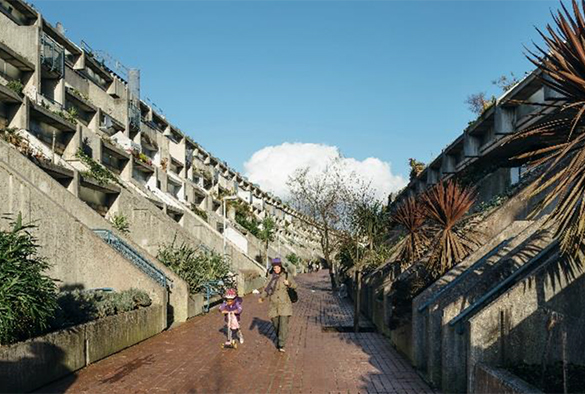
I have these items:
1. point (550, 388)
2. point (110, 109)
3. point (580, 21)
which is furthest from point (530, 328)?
point (110, 109)

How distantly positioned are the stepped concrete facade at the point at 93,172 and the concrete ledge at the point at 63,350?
266 cm

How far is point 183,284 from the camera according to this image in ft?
54.7

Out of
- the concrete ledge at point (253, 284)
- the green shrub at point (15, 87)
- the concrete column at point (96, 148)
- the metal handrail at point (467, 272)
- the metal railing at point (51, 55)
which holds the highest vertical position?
the metal railing at point (51, 55)

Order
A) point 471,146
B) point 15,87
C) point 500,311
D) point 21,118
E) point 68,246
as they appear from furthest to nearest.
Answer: point 15,87 < point 21,118 < point 471,146 < point 68,246 < point 500,311

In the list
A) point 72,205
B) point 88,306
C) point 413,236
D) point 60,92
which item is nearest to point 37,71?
point 60,92

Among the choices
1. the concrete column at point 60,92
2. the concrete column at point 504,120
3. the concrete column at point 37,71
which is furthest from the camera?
the concrete column at point 60,92

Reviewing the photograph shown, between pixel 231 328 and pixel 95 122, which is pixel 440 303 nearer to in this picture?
pixel 231 328

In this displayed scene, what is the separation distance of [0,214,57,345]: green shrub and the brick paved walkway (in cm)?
95

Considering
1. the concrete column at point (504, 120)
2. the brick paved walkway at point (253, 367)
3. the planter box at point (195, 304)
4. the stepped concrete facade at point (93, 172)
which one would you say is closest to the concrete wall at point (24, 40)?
the stepped concrete facade at point (93, 172)

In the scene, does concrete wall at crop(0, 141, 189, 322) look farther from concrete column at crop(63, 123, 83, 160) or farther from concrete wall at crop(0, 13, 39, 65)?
concrete wall at crop(0, 13, 39, 65)

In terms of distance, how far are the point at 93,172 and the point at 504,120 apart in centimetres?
1938

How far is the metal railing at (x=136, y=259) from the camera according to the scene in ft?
52.4

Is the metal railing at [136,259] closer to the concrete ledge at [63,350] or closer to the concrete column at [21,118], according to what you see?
the concrete ledge at [63,350]

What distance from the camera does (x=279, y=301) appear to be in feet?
37.6
